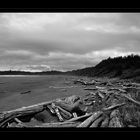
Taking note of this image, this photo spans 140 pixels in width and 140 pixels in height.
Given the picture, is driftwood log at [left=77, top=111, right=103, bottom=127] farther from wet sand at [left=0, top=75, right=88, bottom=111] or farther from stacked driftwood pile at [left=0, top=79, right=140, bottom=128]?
wet sand at [left=0, top=75, right=88, bottom=111]

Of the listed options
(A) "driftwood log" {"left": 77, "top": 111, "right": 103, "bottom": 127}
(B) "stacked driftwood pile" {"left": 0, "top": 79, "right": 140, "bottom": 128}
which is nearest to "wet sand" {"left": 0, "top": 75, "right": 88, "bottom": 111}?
(B) "stacked driftwood pile" {"left": 0, "top": 79, "right": 140, "bottom": 128}

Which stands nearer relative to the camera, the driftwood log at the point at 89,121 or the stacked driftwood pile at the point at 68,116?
the driftwood log at the point at 89,121

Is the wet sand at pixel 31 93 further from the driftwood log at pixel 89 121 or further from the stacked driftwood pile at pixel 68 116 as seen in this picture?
the driftwood log at pixel 89 121

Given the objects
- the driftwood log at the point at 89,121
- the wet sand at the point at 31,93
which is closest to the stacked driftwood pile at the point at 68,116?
the driftwood log at the point at 89,121

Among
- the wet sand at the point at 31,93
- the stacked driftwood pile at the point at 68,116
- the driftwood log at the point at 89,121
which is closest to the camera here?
the driftwood log at the point at 89,121

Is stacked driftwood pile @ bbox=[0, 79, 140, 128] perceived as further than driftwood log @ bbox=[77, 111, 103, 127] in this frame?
Yes

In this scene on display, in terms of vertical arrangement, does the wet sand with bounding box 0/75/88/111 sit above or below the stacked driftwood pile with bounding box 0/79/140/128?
above

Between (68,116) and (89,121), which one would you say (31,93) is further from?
(89,121)

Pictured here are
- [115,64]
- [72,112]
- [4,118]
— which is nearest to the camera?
[4,118]
